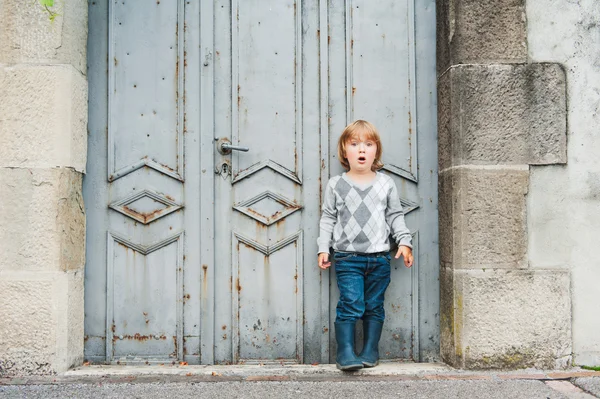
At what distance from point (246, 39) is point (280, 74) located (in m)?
0.28

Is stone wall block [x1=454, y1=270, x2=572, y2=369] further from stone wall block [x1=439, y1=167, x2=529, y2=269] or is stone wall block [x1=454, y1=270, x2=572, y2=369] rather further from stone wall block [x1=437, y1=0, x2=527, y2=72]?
stone wall block [x1=437, y1=0, x2=527, y2=72]

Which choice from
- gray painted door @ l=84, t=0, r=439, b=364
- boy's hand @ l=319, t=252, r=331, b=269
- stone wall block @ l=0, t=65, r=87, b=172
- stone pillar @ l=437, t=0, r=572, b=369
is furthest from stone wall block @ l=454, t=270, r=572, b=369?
stone wall block @ l=0, t=65, r=87, b=172

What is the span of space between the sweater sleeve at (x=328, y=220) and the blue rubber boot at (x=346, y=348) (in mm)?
441

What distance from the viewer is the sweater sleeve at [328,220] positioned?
332 centimetres

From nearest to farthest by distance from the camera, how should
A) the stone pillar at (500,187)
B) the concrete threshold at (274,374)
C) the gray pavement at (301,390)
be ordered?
the gray pavement at (301,390), the concrete threshold at (274,374), the stone pillar at (500,187)

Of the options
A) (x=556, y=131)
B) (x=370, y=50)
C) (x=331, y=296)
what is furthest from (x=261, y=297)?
(x=556, y=131)

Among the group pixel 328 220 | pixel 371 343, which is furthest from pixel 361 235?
pixel 371 343

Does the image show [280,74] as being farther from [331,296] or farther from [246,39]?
[331,296]

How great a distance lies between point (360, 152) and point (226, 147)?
757 millimetres

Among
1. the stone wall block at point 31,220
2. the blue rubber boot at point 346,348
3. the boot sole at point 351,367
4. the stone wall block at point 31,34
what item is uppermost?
the stone wall block at point 31,34

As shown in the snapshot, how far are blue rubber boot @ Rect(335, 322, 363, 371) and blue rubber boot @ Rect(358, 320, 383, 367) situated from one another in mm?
67

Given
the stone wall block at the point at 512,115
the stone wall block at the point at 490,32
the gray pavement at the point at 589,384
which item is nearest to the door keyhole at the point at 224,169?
the stone wall block at the point at 512,115

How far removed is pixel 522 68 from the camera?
3.22 meters

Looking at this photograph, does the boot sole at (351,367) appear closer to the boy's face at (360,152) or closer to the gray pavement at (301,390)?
the gray pavement at (301,390)
